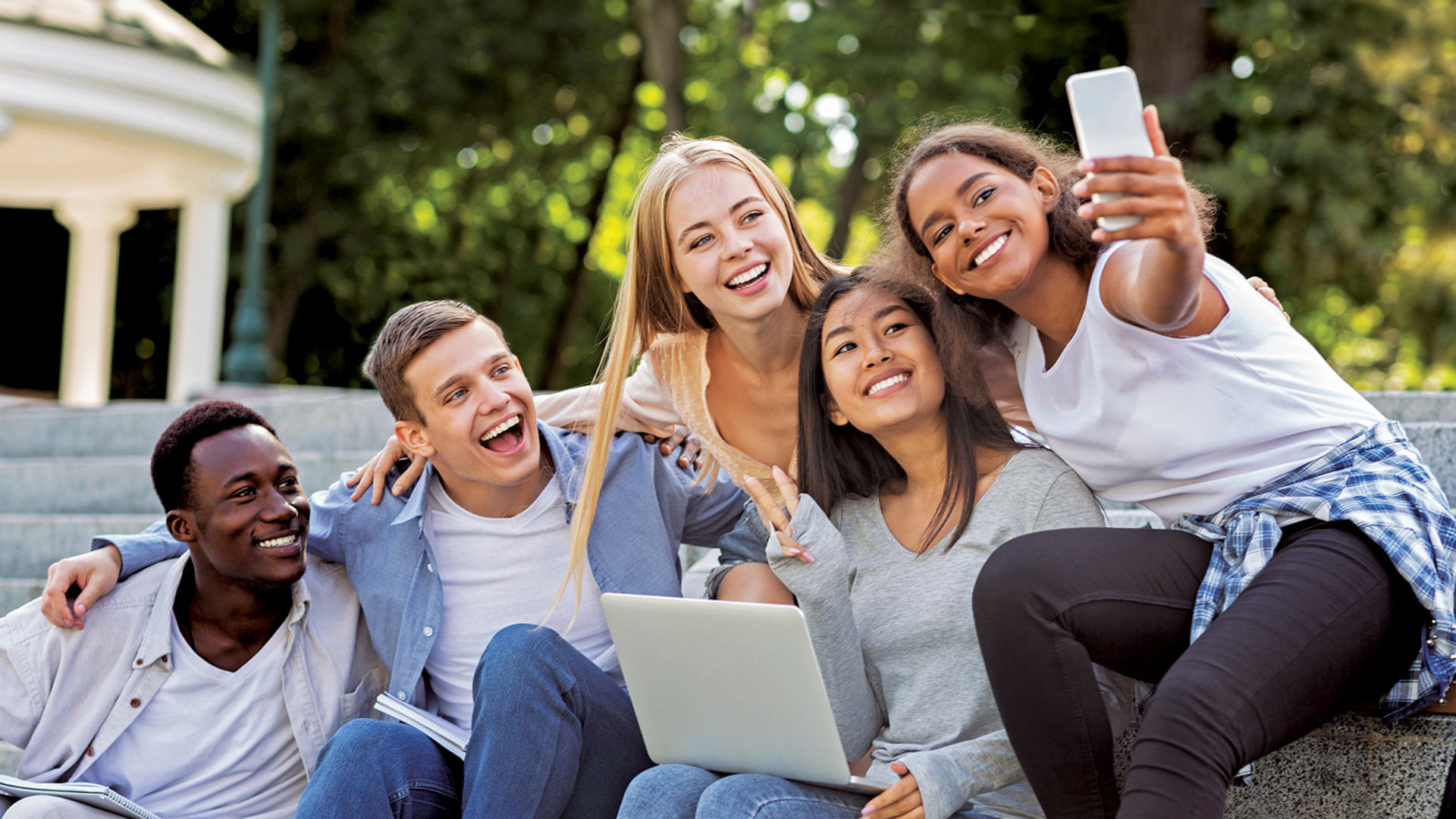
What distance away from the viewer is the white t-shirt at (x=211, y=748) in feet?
9.43

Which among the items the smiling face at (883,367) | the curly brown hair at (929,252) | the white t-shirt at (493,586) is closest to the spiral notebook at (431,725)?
the white t-shirt at (493,586)

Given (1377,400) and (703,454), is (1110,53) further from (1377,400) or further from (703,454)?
(703,454)

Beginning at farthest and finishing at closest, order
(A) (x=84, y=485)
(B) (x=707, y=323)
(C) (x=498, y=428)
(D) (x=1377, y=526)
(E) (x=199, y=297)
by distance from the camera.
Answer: (E) (x=199, y=297) < (A) (x=84, y=485) < (B) (x=707, y=323) < (C) (x=498, y=428) < (D) (x=1377, y=526)

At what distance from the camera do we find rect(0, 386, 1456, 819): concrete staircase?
2.42 m

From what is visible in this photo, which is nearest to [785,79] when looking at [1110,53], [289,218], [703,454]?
[1110,53]

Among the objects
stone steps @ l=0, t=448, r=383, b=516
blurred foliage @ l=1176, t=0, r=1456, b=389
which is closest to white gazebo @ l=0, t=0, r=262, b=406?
stone steps @ l=0, t=448, r=383, b=516

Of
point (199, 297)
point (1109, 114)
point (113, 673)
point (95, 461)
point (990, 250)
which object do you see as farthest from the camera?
point (199, 297)

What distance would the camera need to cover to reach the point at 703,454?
130 inches

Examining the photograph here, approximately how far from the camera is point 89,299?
11.4 m

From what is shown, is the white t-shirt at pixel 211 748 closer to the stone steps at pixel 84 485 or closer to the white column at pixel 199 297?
the stone steps at pixel 84 485

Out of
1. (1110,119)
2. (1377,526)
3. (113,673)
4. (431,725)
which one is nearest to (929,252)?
(1110,119)

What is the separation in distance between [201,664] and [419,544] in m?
0.55

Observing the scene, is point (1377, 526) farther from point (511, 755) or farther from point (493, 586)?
point (493, 586)

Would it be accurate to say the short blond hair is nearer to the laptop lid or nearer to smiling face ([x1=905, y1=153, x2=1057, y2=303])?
the laptop lid
